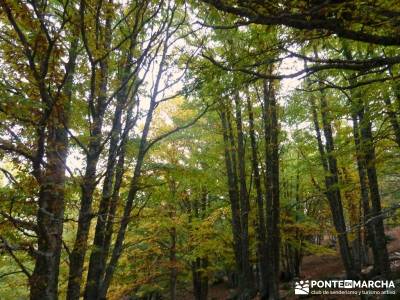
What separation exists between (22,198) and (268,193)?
937 cm

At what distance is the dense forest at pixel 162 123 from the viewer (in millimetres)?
3615

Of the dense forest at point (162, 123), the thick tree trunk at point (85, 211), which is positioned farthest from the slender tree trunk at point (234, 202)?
the thick tree trunk at point (85, 211)

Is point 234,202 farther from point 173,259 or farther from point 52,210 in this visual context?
point 52,210

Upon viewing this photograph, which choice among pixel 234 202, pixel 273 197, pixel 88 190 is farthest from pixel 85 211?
pixel 234 202

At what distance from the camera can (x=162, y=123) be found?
15.9m

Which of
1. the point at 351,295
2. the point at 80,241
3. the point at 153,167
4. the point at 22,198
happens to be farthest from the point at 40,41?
the point at 351,295

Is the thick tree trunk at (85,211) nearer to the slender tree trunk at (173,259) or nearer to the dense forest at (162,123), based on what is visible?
the dense forest at (162,123)

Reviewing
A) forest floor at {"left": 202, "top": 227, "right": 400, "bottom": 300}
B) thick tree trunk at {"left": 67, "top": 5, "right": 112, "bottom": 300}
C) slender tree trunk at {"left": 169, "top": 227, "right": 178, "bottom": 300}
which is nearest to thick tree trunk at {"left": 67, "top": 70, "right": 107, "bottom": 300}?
thick tree trunk at {"left": 67, "top": 5, "right": 112, "bottom": 300}

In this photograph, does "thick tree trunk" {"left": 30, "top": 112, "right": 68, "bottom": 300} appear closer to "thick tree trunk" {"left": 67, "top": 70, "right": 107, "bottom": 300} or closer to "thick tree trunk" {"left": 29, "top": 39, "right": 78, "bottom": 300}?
"thick tree trunk" {"left": 29, "top": 39, "right": 78, "bottom": 300}

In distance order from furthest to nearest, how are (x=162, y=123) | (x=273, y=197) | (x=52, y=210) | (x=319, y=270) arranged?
(x=319, y=270), (x=162, y=123), (x=273, y=197), (x=52, y=210)

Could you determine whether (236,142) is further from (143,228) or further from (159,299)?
(159,299)

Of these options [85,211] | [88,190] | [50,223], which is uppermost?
[88,190]

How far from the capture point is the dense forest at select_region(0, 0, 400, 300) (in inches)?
142

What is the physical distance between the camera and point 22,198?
491cm
